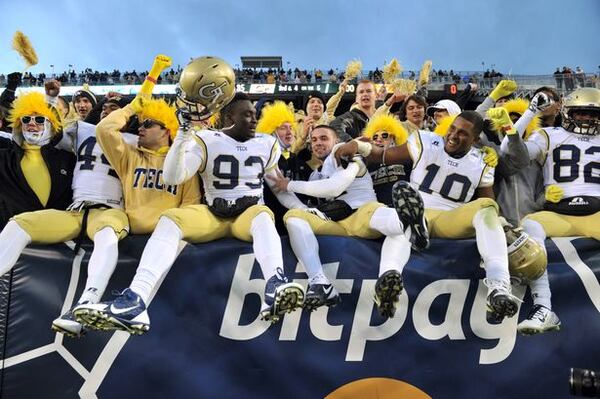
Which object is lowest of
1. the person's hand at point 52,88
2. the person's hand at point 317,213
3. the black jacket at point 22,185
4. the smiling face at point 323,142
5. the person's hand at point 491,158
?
the person's hand at point 317,213

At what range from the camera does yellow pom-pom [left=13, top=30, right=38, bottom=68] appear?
16.4 feet

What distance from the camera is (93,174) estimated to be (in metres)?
4.50

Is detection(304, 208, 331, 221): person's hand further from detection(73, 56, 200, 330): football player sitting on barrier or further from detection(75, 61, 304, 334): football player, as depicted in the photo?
detection(73, 56, 200, 330): football player sitting on barrier

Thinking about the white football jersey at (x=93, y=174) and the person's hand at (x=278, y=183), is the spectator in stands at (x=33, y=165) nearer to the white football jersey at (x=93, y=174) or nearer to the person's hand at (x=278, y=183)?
the white football jersey at (x=93, y=174)

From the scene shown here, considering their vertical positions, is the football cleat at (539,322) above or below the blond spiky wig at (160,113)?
below

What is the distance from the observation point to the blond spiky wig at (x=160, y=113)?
4.59m

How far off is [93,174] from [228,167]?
3.54ft

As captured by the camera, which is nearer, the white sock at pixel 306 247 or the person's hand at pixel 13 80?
the white sock at pixel 306 247

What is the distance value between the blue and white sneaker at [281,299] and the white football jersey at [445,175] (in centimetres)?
138

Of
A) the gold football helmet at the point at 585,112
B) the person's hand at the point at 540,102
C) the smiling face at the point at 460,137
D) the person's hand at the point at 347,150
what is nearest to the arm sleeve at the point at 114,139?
the person's hand at the point at 347,150

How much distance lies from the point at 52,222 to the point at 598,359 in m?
3.82

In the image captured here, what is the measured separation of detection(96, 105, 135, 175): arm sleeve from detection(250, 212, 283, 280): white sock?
1.22 m

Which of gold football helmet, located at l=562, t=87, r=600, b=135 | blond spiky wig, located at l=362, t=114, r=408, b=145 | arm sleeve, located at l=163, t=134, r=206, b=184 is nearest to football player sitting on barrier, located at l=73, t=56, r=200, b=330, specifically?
arm sleeve, located at l=163, t=134, r=206, b=184

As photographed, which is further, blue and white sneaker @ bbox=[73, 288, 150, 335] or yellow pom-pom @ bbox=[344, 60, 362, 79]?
yellow pom-pom @ bbox=[344, 60, 362, 79]
